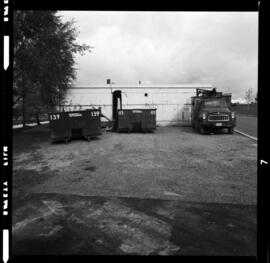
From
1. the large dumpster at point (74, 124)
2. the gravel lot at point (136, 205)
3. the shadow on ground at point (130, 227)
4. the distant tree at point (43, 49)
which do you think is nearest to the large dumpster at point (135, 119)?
the large dumpster at point (74, 124)

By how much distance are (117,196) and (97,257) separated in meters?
2.19

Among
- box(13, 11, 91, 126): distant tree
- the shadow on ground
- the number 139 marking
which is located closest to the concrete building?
box(13, 11, 91, 126): distant tree

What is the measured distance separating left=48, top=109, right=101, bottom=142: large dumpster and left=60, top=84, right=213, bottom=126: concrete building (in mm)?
8042

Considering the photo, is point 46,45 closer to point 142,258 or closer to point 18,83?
point 18,83

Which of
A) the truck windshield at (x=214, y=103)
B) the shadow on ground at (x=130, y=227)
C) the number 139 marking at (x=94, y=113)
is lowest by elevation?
the shadow on ground at (x=130, y=227)

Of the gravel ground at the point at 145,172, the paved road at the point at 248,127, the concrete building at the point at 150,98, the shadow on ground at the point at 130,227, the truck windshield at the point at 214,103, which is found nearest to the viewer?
the shadow on ground at the point at 130,227

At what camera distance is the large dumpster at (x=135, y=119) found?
14734 millimetres

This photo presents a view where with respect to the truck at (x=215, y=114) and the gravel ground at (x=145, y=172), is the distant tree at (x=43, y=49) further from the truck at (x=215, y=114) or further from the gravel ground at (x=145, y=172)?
the truck at (x=215, y=114)

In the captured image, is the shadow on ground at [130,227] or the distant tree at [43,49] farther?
the distant tree at [43,49]

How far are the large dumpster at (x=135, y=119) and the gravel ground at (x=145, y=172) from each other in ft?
17.2

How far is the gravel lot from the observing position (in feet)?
9.22

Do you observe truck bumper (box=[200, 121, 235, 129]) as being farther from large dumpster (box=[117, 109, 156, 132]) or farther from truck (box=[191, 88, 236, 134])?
large dumpster (box=[117, 109, 156, 132])

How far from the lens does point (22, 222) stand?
341 centimetres
